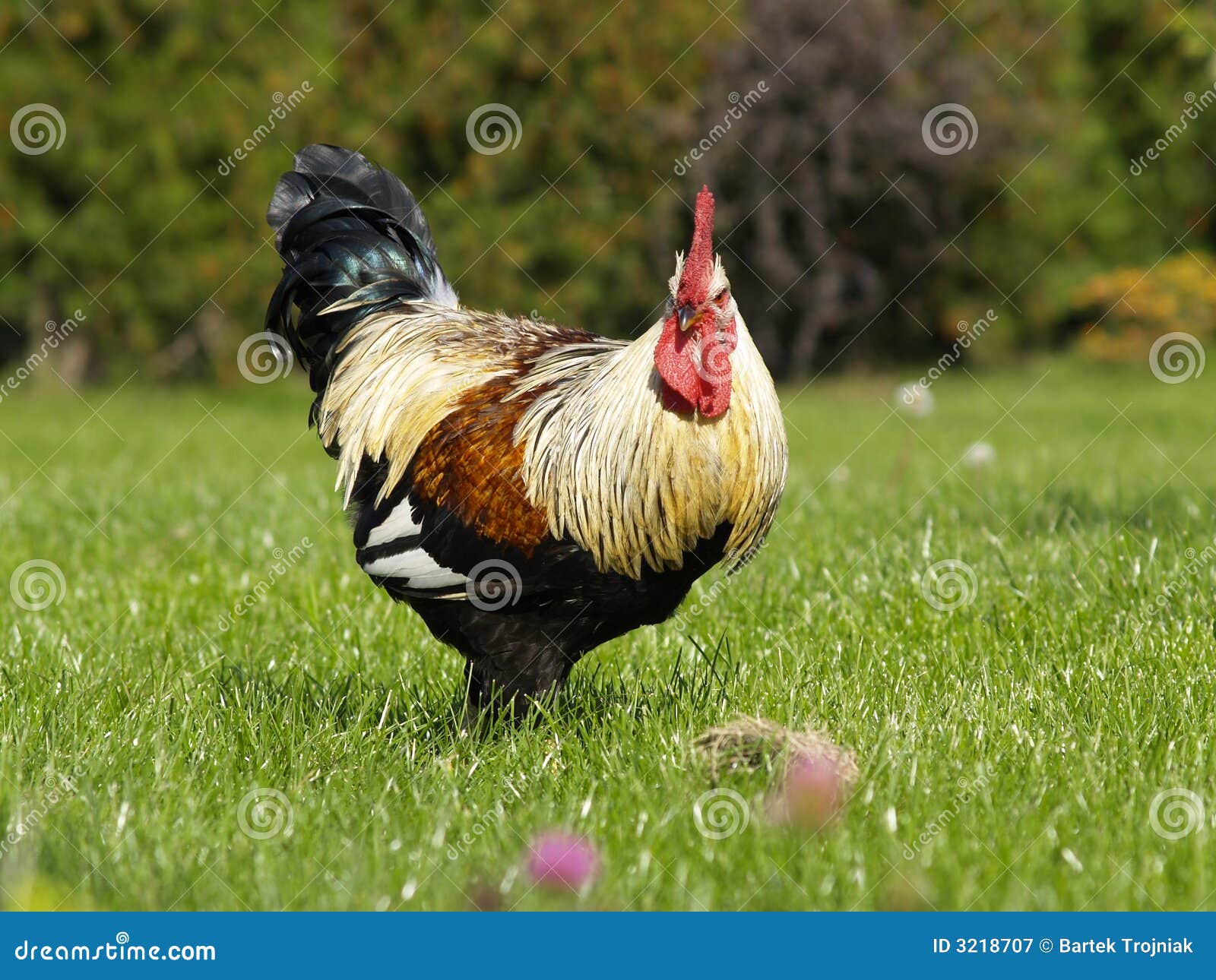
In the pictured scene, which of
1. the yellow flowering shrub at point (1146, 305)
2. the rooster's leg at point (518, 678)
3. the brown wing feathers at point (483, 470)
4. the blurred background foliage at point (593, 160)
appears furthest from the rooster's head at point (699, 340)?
the yellow flowering shrub at point (1146, 305)

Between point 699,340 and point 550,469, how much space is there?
59 cm

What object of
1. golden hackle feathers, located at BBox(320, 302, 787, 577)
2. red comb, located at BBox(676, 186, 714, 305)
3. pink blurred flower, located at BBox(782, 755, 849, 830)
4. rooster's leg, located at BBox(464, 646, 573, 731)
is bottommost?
rooster's leg, located at BBox(464, 646, 573, 731)

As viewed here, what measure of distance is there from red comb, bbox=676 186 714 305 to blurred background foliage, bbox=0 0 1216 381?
1404 centimetres

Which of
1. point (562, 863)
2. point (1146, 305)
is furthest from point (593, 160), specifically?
point (562, 863)

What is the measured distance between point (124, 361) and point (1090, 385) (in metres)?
14.6

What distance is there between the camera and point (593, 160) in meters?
18.1

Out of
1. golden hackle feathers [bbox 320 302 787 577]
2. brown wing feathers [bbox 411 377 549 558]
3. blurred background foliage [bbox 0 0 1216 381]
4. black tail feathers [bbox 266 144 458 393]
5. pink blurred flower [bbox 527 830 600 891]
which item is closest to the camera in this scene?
pink blurred flower [bbox 527 830 600 891]

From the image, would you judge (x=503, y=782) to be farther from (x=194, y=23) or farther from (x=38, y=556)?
(x=194, y=23)

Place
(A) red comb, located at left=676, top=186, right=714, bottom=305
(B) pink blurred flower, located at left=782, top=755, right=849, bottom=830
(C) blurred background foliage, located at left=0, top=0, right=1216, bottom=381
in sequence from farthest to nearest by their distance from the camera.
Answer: (C) blurred background foliage, located at left=0, top=0, right=1216, bottom=381 → (A) red comb, located at left=676, top=186, right=714, bottom=305 → (B) pink blurred flower, located at left=782, top=755, right=849, bottom=830

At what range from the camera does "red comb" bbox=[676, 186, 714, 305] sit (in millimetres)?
3105

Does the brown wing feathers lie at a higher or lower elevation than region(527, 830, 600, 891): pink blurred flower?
higher

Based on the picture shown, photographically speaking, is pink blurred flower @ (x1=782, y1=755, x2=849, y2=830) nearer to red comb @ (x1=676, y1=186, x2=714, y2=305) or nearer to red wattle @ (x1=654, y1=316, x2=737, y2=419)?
red wattle @ (x1=654, y1=316, x2=737, y2=419)

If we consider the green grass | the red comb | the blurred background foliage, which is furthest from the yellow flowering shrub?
the red comb

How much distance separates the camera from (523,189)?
18266 millimetres
